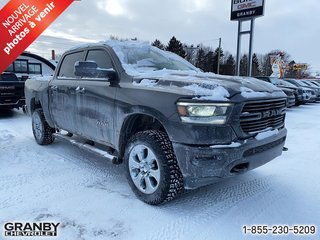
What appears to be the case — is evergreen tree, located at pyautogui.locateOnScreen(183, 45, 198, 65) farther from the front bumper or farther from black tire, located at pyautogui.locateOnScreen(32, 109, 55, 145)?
the front bumper

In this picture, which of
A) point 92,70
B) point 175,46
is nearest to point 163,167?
point 92,70

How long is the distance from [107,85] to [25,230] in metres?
1.89

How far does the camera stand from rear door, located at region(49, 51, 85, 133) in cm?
444

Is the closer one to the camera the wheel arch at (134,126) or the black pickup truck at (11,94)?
the wheel arch at (134,126)

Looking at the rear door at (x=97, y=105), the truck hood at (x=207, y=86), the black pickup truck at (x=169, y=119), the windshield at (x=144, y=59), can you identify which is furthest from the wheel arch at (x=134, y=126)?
the windshield at (x=144, y=59)

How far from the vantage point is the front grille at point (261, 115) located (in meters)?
2.79

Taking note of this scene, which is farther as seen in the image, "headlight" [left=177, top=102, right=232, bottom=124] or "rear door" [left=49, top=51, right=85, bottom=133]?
"rear door" [left=49, top=51, right=85, bottom=133]

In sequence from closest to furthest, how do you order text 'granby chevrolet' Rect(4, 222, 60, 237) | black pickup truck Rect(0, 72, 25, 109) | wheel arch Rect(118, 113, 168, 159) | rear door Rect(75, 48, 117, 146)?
text 'granby chevrolet' Rect(4, 222, 60, 237)
wheel arch Rect(118, 113, 168, 159)
rear door Rect(75, 48, 117, 146)
black pickup truck Rect(0, 72, 25, 109)

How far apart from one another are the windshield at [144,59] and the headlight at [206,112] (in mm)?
1079

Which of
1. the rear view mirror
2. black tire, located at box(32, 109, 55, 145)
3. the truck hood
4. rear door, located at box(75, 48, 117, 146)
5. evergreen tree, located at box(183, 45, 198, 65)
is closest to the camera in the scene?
the truck hood

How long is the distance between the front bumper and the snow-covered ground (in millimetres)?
477

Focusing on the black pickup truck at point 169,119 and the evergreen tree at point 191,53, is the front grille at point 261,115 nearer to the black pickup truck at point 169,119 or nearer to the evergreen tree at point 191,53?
the black pickup truck at point 169,119

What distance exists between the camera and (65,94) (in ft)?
15.0

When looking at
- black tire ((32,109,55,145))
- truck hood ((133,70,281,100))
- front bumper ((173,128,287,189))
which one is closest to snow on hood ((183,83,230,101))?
truck hood ((133,70,281,100))
